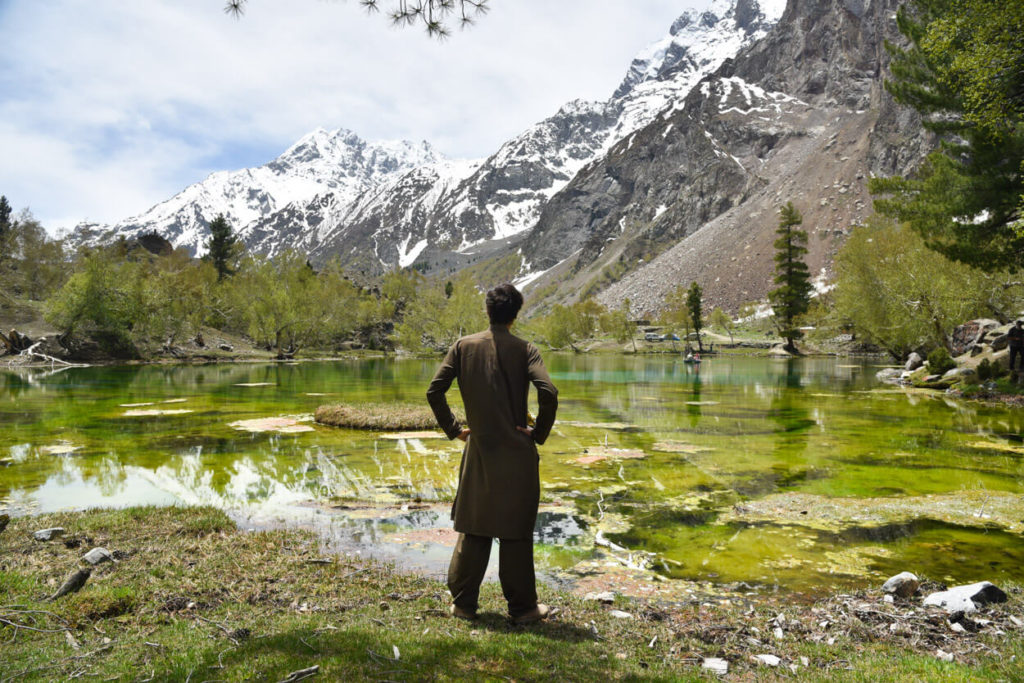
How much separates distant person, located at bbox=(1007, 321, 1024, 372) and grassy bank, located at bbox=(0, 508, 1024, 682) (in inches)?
1020

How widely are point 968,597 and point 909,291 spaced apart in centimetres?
3812

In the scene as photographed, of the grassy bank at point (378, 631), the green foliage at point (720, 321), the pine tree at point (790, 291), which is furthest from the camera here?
the green foliage at point (720, 321)

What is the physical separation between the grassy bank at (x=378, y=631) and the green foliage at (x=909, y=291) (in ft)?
99.4

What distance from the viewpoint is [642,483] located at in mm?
11312

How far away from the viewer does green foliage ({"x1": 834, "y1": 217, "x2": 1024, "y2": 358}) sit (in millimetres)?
31969

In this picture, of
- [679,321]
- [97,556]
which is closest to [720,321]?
[679,321]

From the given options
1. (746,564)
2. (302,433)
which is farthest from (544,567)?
(302,433)

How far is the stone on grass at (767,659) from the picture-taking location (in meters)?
4.44

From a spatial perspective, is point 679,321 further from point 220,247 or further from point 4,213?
point 4,213

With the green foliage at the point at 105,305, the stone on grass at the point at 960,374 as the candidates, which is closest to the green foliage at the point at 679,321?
the stone on grass at the point at 960,374

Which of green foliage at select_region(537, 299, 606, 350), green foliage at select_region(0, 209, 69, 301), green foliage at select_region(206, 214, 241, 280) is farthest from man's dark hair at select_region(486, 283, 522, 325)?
green foliage at select_region(537, 299, 606, 350)

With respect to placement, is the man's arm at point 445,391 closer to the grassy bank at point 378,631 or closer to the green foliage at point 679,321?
the grassy bank at point 378,631

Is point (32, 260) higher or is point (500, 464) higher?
point (32, 260)

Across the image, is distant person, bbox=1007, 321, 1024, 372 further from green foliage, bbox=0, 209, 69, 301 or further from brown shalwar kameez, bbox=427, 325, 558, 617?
green foliage, bbox=0, 209, 69, 301
